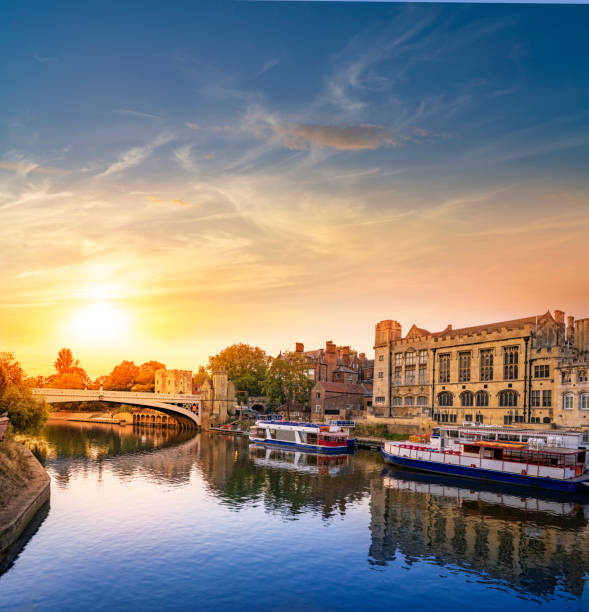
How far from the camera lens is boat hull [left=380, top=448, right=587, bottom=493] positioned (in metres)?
48.1

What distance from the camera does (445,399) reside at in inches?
3270

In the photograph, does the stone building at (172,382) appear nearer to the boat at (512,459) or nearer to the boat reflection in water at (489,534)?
the boat at (512,459)

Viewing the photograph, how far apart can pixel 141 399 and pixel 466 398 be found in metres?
59.8

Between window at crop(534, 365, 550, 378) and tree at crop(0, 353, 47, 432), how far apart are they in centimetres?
5725

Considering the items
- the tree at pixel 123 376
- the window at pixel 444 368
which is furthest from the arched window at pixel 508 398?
the tree at pixel 123 376

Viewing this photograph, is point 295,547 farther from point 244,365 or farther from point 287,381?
point 244,365

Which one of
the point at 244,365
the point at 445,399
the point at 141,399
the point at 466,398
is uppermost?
the point at 244,365

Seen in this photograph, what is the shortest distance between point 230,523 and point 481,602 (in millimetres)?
16812

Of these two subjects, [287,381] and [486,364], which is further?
Answer: [287,381]

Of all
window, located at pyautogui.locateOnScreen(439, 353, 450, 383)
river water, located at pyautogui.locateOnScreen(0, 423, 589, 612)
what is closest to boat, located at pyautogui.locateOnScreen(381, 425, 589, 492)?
river water, located at pyautogui.locateOnScreen(0, 423, 589, 612)

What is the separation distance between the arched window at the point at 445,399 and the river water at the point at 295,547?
3157 cm

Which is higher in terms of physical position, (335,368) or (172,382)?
(335,368)

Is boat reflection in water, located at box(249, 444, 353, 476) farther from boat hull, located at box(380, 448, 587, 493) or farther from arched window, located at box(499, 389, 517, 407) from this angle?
arched window, located at box(499, 389, 517, 407)

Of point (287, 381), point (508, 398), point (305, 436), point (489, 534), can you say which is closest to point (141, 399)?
point (287, 381)
